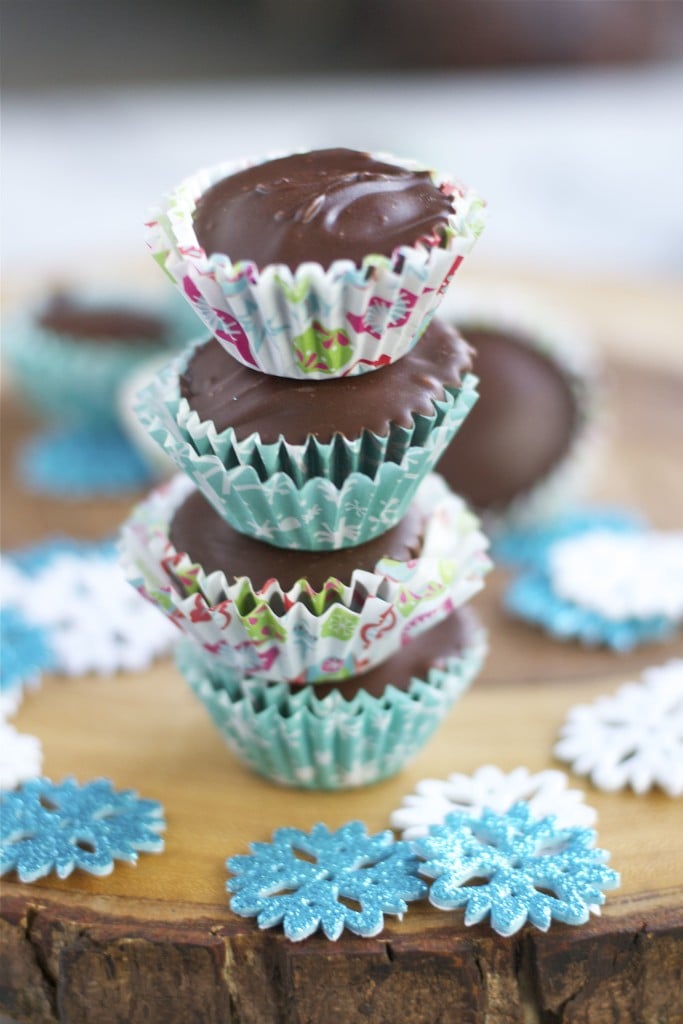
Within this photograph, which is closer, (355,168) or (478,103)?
(355,168)

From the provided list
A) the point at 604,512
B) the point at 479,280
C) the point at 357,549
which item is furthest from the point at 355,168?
the point at 479,280

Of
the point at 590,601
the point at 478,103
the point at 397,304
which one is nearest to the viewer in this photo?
the point at 397,304

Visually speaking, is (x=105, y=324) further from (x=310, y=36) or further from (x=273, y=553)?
(x=310, y=36)

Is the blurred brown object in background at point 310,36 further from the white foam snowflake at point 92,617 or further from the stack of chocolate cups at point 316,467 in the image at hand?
the stack of chocolate cups at point 316,467

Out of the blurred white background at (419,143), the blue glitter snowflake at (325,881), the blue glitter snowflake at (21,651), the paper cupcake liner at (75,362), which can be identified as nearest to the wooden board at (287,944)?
the blue glitter snowflake at (325,881)

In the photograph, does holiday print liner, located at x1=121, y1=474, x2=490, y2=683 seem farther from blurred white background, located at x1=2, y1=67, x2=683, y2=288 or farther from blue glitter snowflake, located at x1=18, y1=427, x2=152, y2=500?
blurred white background, located at x1=2, y1=67, x2=683, y2=288

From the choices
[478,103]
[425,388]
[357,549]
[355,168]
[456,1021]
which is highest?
[355,168]

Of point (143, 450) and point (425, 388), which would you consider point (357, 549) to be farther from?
point (143, 450)

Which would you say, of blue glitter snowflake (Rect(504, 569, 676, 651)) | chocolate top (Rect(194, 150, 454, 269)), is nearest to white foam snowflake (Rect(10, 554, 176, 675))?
blue glitter snowflake (Rect(504, 569, 676, 651))
